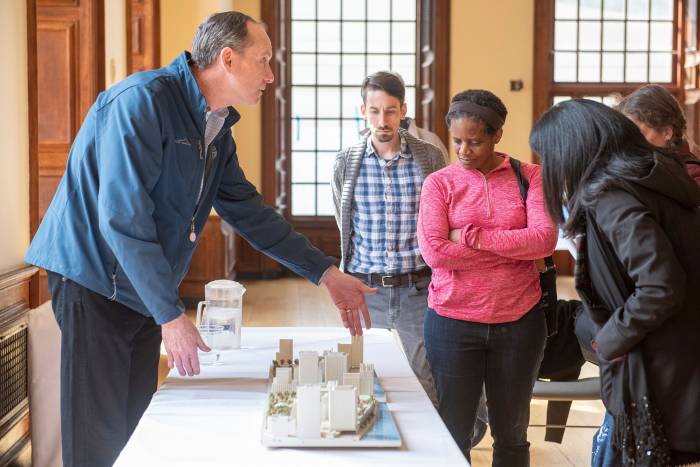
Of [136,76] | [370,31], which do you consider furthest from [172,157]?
[370,31]

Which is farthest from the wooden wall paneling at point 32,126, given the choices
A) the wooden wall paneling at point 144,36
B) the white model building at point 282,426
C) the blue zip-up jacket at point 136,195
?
the wooden wall paneling at point 144,36

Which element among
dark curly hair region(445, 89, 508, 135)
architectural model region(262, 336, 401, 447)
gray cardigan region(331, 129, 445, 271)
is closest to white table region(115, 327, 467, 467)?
architectural model region(262, 336, 401, 447)

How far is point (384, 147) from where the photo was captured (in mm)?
3746

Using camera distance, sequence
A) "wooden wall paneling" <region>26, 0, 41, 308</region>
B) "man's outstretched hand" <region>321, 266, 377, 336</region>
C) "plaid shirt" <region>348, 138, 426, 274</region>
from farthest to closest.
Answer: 1. "wooden wall paneling" <region>26, 0, 41, 308</region>
2. "plaid shirt" <region>348, 138, 426, 274</region>
3. "man's outstretched hand" <region>321, 266, 377, 336</region>

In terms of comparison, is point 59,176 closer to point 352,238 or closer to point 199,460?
point 352,238

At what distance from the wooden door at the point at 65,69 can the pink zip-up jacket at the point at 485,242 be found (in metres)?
2.95

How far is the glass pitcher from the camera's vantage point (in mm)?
2857

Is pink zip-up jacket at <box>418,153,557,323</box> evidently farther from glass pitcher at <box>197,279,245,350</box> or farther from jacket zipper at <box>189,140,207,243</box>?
jacket zipper at <box>189,140,207,243</box>

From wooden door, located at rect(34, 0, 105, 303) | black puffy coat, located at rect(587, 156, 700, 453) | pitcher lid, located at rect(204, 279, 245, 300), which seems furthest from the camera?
wooden door, located at rect(34, 0, 105, 303)

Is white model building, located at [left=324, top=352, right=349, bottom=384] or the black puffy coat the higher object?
the black puffy coat

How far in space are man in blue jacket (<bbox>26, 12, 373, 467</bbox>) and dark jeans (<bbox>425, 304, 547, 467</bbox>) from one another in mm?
880

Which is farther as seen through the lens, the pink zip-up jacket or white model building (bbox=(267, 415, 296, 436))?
the pink zip-up jacket

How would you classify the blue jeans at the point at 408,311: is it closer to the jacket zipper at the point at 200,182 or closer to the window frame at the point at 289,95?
the jacket zipper at the point at 200,182

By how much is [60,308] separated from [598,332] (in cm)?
135
